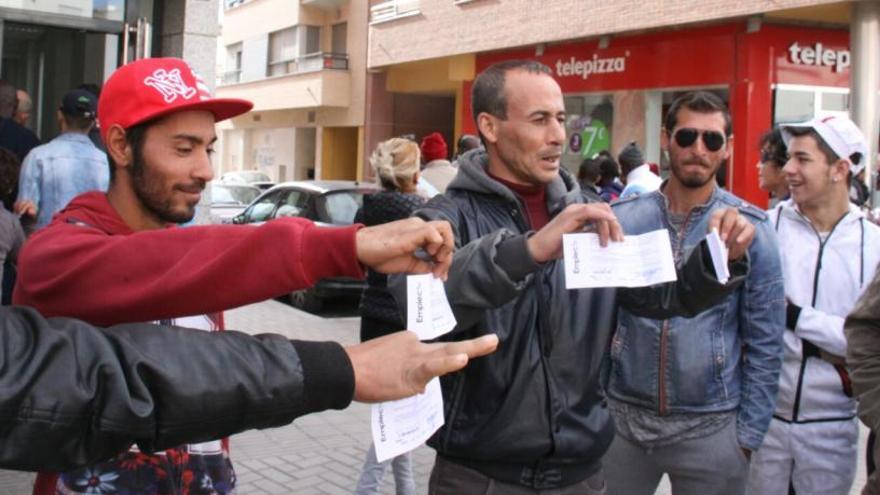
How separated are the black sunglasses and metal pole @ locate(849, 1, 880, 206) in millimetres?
11825

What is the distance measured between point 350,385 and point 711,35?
659 inches

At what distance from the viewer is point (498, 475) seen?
106 inches

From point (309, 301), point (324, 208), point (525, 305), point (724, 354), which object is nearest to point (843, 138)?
point (724, 354)

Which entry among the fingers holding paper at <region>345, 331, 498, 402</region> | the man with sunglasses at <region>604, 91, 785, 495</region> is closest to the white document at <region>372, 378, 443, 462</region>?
the fingers holding paper at <region>345, 331, 498, 402</region>

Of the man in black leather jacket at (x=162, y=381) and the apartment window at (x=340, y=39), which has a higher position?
the apartment window at (x=340, y=39)

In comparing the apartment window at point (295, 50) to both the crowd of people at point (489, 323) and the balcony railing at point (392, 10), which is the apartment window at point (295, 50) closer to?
the balcony railing at point (392, 10)

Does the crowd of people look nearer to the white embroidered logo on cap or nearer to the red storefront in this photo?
the white embroidered logo on cap

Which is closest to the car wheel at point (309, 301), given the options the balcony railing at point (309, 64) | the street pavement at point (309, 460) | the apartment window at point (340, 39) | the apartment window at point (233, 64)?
the street pavement at point (309, 460)

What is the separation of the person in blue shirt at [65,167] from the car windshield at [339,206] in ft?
18.8

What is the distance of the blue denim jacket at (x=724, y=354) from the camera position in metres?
3.37

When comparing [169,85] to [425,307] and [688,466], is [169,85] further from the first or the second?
[688,466]

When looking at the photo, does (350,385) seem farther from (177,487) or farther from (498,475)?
(498,475)

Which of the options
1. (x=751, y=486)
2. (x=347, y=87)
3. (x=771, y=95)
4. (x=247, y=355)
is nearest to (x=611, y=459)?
(x=751, y=486)

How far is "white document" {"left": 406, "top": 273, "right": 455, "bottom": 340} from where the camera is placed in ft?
5.92
